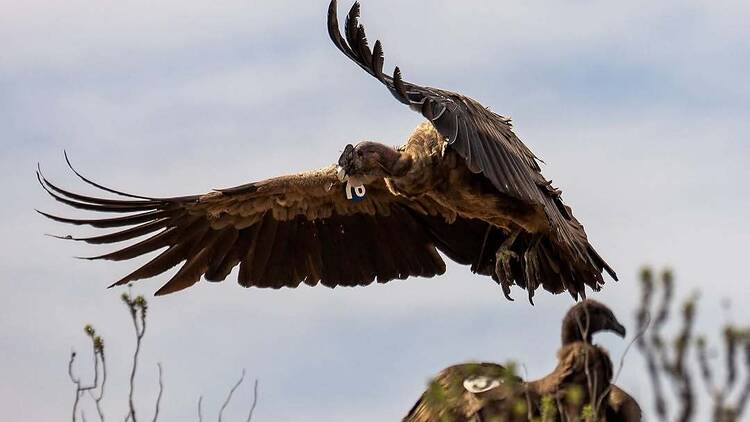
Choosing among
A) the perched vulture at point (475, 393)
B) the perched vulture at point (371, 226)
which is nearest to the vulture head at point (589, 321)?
the perched vulture at point (475, 393)

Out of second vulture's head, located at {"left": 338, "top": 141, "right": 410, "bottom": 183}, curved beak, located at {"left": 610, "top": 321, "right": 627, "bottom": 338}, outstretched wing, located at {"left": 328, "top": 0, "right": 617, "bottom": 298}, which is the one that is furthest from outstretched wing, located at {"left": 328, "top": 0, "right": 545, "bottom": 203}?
curved beak, located at {"left": 610, "top": 321, "right": 627, "bottom": 338}

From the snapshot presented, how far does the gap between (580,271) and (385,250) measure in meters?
1.40

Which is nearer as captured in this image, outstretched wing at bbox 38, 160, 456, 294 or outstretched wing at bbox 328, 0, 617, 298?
outstretched wing at bbox 328, 0, 617, 298

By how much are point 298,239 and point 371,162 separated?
127cm

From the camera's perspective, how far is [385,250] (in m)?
11.1

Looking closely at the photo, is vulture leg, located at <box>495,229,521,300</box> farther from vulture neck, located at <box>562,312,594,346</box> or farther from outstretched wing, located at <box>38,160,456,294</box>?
vulture neck, located at <box>562,312,594,346</box>

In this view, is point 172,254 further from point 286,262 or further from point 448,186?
point 448,186

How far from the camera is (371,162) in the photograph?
32.8ft

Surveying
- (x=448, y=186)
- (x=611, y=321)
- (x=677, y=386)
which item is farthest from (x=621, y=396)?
(x=448, y=186)

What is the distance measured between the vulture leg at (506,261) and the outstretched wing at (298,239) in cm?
53

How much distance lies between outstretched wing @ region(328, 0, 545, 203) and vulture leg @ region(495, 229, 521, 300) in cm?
87

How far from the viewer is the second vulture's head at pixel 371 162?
9992mm

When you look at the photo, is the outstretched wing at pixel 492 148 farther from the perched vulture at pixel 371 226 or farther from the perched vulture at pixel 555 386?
the perched vulture at pixel 555 386

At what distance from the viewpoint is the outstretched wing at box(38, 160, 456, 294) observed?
10938 mm
